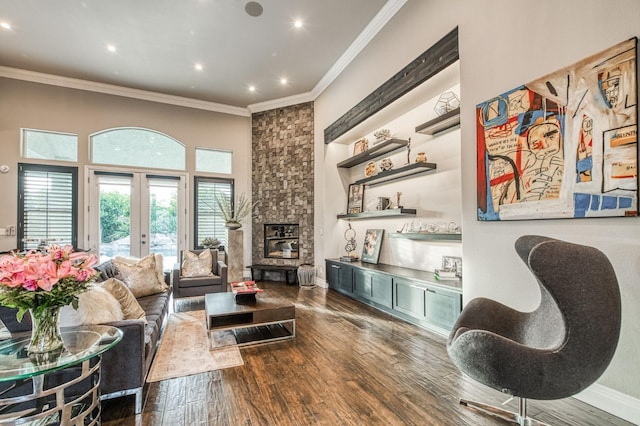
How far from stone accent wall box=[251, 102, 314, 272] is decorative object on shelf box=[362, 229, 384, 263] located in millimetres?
1480

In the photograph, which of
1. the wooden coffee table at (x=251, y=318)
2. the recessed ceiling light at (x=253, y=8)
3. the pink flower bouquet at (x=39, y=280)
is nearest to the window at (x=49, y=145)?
the recessed ceiling light at (x=253, y=8)

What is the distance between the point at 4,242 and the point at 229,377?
567 cm

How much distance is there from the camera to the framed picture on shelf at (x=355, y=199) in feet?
Result: 18.6

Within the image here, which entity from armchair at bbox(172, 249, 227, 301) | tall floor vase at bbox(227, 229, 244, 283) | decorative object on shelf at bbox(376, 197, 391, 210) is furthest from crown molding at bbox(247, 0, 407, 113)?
armchair at bbox(172, 249, 227, 301)

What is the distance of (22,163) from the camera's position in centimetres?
543

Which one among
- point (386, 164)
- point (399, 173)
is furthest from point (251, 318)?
point (386, 164)

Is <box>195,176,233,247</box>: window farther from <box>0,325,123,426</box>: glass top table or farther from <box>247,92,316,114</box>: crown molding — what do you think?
<box>0,325,123,426</box>: glass top table

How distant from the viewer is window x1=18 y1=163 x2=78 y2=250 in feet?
17.8

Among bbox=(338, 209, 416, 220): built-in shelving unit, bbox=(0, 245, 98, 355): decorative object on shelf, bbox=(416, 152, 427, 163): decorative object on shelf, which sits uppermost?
bbox=(416, 152, 427, 163): decorative object on shelf

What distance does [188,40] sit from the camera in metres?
4.70

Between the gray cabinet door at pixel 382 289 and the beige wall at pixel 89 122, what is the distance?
3.73m

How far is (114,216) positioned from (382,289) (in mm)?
5618

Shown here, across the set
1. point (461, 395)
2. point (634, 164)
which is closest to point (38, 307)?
point (461, 395)

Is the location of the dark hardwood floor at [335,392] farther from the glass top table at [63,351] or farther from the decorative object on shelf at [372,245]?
the decorative object on shelf at [372,245]
